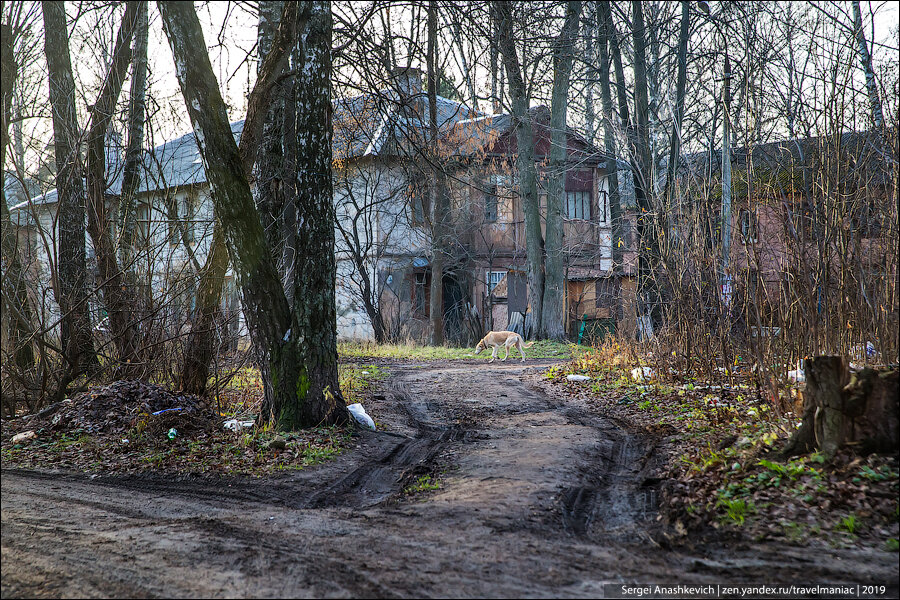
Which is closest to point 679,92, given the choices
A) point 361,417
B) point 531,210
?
point 531,210

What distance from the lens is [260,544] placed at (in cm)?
409

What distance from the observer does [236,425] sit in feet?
24.9

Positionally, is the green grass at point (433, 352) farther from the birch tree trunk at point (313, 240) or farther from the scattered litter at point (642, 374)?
the birch tree trunk at point (313, 240)

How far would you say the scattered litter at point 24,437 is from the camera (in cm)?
741

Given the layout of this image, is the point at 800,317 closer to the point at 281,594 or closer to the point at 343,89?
the point at 281,594

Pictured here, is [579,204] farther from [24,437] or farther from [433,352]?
[24,437]

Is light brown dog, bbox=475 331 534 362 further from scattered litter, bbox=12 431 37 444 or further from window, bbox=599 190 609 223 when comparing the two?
window, bbox=599 190 609 223

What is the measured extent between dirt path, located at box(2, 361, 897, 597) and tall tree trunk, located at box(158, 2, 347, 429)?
34.6 inches

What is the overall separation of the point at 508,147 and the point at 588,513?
19.9 meters

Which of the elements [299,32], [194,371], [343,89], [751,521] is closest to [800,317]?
[751,521]

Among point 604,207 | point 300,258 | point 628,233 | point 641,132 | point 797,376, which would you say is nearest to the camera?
point 797,376

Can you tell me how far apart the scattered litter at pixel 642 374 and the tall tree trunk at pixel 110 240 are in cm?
716

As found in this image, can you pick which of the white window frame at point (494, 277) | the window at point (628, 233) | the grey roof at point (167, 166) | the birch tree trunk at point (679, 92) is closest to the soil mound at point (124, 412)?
the grey roof at point (167, 166)

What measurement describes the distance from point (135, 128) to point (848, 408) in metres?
9.93
